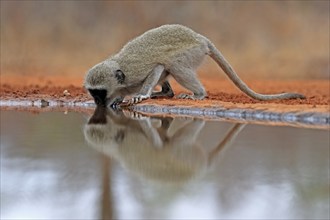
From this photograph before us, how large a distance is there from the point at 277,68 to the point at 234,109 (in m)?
6.06

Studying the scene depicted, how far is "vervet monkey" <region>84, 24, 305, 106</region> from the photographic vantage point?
5977mm

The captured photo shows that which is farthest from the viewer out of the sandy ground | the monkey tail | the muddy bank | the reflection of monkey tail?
the muddy bank

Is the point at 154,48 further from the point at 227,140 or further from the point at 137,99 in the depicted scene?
the point at 227,140

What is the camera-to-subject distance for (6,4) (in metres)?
11.1

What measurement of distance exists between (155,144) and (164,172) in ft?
2.46

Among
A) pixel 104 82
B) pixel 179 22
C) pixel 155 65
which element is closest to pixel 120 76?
pixel 104 82

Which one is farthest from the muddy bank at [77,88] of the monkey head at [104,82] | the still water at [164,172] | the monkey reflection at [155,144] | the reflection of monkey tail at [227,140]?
the still water at [164,172]

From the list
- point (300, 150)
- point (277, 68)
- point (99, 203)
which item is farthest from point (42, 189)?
point (277, 68)

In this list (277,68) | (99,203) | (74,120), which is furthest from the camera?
(277,68)

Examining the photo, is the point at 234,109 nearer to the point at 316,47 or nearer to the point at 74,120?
the point at 74,120

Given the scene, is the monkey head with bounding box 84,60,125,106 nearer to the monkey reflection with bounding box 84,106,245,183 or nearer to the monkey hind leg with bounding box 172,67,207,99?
the monkey hind leg with bounding box 172,67,207,99

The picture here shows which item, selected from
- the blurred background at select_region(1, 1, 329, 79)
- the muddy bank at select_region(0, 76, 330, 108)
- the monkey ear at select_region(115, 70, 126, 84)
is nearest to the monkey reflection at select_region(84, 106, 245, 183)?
the monkey ear at select_region(115, 70, 126, 84)

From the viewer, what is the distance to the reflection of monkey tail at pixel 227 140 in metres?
3.14

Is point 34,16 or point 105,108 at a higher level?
point 34,16
